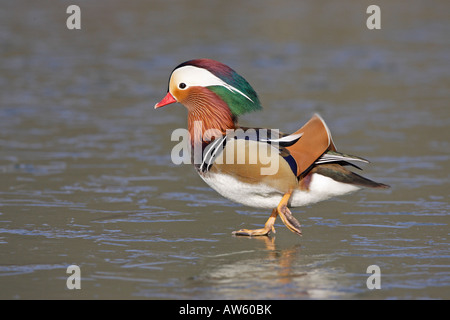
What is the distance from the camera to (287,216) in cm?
516

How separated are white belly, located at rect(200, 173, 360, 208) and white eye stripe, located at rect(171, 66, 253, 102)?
0.65 meters

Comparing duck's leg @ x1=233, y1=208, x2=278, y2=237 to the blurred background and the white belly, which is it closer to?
the blurred background

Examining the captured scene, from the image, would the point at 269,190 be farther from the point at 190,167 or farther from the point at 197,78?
the point at 190,167

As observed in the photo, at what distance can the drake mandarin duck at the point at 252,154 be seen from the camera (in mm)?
5070

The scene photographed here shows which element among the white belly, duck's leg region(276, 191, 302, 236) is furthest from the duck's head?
duck's leg region(276, 191, 302, 236)

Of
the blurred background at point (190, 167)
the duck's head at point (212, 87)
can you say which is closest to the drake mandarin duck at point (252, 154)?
the duck's head at point (212, 87)

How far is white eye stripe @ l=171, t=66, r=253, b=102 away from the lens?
5.38m

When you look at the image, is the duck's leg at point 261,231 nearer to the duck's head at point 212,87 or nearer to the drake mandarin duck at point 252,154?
the drake mandarin duck at point 252,154

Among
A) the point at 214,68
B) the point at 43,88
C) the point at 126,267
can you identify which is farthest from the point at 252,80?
the point at 126,267

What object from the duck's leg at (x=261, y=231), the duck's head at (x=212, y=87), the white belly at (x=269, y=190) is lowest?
the duck's leg at (x=261, y=231)

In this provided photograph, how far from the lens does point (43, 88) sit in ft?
34.9
